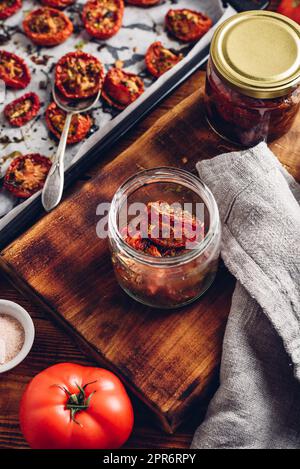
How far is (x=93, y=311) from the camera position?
1.64 metres

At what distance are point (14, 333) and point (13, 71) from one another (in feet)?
2.77

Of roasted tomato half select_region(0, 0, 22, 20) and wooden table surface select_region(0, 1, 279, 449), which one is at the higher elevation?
roasted tomato half select_region(0, 0, 22, 20)

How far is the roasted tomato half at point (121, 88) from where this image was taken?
80.3 inches

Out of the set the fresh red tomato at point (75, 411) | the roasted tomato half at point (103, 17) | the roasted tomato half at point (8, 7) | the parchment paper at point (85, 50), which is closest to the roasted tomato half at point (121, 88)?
the parchment paper at point (85, 50)

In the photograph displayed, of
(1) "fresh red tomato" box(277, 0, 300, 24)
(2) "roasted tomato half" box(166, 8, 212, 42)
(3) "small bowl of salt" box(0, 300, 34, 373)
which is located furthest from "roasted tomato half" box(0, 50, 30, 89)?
(1) "fresh red tomato" box(277, 0, 300, 24)

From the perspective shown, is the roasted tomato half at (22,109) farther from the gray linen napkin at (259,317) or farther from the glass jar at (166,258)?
the gray linen napkin at (259,317)

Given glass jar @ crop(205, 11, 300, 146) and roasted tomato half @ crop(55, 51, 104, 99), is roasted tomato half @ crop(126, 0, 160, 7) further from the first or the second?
glass jar @ crop(205, 11, 300, 146)

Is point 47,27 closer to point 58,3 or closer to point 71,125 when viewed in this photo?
point 58,3

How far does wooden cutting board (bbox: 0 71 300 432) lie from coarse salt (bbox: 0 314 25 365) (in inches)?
3.6

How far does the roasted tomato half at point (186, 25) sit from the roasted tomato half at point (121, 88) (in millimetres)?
213

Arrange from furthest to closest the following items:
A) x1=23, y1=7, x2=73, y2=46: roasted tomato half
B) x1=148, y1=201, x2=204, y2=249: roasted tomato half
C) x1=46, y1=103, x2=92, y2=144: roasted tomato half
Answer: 1. x1=23, y1=7, x2=73, y2=46: roasted tomato half
2. x1=46, y1=103, x2=92, y2=144: roasted tomato half
3. x1=148, y1=201, x2=204, y2=249: roasted tomato half

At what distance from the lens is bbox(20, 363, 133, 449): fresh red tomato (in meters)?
1.55

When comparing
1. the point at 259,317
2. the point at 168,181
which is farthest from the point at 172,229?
the point at 259,317
